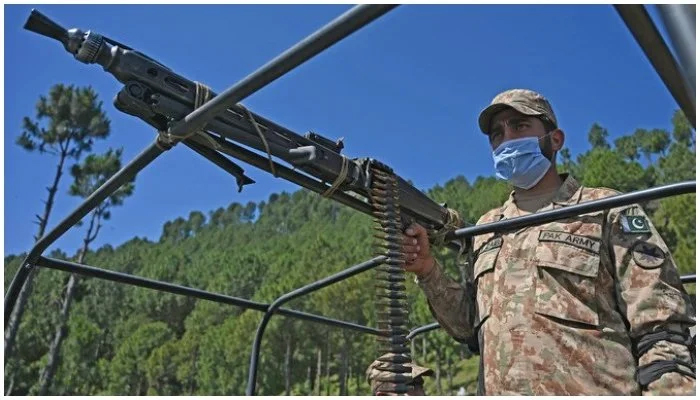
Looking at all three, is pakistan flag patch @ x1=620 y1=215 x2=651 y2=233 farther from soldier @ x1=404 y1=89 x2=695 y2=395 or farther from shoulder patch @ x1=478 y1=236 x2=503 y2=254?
shoulder patch @ x1=478 y1=236 x2=503 y2=254

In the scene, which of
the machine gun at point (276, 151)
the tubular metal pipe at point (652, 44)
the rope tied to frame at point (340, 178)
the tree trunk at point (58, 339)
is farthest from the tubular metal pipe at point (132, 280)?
the tree trunk at point (58, 339)

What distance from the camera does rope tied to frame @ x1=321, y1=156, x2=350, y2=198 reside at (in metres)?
2.17

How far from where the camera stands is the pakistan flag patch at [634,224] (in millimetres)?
2299

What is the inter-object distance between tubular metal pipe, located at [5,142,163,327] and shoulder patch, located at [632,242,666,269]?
164 centimetres

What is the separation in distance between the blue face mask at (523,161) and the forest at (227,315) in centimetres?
1259

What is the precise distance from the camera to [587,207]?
6.65 feet

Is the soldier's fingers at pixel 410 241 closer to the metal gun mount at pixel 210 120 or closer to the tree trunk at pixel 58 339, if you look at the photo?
the metal gun mount at pixel 210 120

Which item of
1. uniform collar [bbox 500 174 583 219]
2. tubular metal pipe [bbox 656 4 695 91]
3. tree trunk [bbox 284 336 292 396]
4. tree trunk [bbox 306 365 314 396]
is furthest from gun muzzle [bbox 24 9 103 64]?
tree trunk [bbox 306 365 314 396]

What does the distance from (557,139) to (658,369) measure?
110 cm

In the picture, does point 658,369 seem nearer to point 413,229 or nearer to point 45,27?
point 413,229

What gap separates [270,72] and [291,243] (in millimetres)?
66955

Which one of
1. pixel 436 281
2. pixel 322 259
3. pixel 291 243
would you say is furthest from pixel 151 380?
pixel 436 281

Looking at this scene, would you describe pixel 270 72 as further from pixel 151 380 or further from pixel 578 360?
pixel 151 380

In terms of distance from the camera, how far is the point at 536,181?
2725 mm
